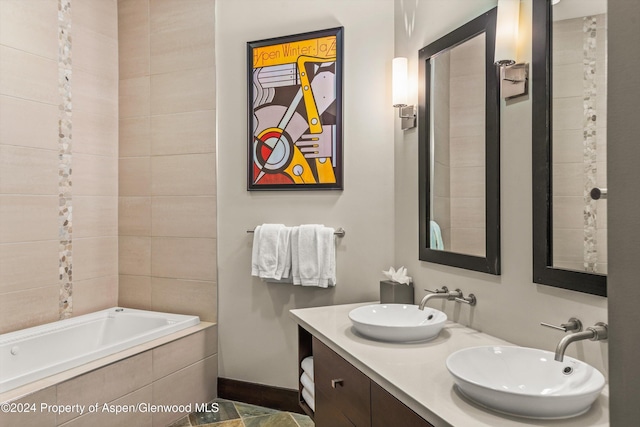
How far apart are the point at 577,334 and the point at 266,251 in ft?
5.73

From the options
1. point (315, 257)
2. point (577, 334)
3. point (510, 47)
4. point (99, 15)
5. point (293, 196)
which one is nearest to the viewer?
point (577, 334)

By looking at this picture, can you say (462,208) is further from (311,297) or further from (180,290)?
(180,290)

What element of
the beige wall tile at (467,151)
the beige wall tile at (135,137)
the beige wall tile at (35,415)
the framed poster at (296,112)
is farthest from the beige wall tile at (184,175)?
the beige wall tile at (467,151)

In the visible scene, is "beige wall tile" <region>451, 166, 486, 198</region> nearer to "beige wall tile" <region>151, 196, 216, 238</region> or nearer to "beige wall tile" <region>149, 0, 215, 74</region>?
"beige wall tile" <region>151, 196, 216, 238</region>

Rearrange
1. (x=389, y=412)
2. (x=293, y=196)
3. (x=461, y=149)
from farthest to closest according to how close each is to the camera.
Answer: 1. (x=293, y=196)
2. (x=461, y=149)
3. (x=389, y=412)

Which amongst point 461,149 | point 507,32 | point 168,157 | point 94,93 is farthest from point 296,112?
point 94,93

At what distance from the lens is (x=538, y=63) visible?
1501 mm

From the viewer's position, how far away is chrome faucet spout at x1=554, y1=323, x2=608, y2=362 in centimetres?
117

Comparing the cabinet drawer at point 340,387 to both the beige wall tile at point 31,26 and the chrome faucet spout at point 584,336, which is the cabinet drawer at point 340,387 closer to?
the chrome faucet spout at point 584,336

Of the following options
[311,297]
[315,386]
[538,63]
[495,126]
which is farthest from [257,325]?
[538,63]

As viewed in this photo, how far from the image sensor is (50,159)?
2.70 meters

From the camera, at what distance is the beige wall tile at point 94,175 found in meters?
2.89

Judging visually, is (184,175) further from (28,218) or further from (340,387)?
(340,387)

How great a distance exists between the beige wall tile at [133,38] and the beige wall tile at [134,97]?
1.9 inches
